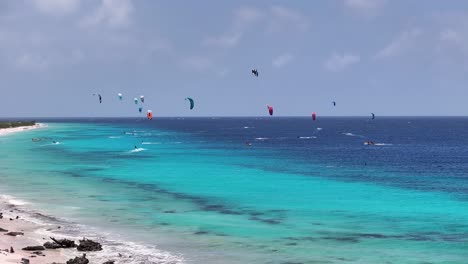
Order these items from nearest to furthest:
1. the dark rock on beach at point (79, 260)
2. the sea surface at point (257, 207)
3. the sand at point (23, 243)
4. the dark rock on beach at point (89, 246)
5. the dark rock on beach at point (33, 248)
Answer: the dark rock on beach at point (79, 260), the sand at point (23, 243), the dark rock on beach at point (33, 248), the dark rock on beach at point (89, 246), the sea surface at point (257, 207)

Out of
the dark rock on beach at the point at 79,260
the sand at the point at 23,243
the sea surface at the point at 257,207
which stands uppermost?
the dark rock on beach at the point at 79,260

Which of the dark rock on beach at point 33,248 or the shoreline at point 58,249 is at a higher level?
the dark rock on beach at point 33,248

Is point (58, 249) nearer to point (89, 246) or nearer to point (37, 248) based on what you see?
point (37, 248)

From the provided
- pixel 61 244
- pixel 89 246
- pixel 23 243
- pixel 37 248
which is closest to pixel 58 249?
pixel 61 244

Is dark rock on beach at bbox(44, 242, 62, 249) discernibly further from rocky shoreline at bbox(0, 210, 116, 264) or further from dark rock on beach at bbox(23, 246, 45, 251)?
dark rock on beach at bbox(23, 246, 45, 251)

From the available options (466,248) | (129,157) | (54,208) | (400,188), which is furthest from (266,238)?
(129,157)

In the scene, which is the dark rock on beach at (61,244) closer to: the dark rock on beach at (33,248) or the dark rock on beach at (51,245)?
the dark rock on beach at (51,245)

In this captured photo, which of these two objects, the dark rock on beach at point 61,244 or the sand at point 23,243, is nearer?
the sand at point 23,243

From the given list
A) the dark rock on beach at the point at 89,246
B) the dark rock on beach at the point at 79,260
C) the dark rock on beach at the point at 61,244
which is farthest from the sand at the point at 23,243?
the dark rock on beach at the point at 79,260
